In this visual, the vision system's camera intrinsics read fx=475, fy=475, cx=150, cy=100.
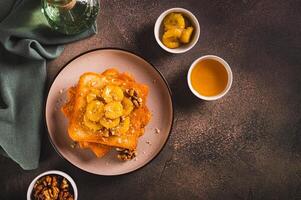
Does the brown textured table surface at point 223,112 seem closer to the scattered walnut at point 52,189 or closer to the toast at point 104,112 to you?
the scattered walnut at point 52,189

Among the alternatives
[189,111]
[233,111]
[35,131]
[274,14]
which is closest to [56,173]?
[35,131]

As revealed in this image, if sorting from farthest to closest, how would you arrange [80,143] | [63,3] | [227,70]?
1. [227,70]
2. [80,143]
3. [63,3]

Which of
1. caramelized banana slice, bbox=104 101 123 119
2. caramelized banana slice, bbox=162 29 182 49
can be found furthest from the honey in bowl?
caramelized banana slice, bbox=104 101 123 119

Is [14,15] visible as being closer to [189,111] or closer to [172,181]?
[189,111]

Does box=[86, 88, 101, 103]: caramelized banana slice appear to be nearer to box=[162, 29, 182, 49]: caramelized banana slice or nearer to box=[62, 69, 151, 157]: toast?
box=[62, 69, 151, 157]: toast

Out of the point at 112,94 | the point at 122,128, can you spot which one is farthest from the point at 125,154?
the point at 112,94

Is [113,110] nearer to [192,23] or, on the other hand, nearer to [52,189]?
[52,189]
